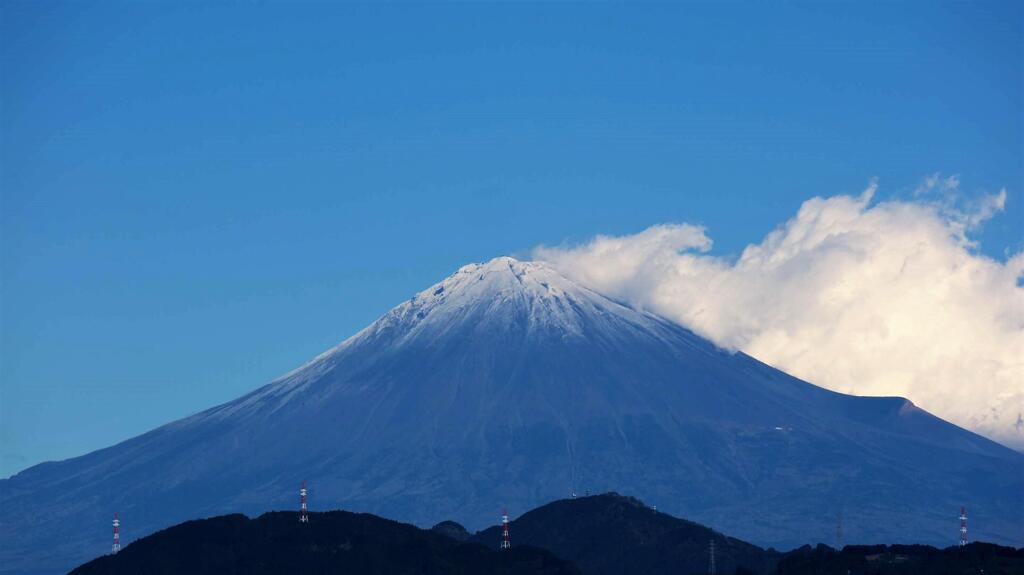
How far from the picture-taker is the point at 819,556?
593ft

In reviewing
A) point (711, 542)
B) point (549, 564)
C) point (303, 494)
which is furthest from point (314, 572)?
point (711, 542)

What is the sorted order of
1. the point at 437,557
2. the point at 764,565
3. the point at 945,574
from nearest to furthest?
the point at 945,574, the point at 437,557, the point at 764,565

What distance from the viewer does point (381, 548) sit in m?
182

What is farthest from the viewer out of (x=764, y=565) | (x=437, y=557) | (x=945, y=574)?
(x=764, y=565)

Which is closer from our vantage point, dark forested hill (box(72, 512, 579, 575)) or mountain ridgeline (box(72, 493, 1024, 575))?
mountain ridgeline (box(72, 493, 1024, 575))

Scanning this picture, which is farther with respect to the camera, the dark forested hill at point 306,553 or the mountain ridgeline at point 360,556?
the dark forested hill at point 306,553

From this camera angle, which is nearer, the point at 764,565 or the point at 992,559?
the point at 992,559

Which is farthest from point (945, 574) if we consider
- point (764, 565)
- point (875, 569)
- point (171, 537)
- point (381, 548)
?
point (171, 537)

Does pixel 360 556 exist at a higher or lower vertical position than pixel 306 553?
lower

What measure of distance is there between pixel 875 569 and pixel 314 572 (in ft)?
149

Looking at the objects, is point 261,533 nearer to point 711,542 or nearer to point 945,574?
point 711,542

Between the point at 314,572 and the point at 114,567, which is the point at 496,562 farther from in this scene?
the point at 114,567

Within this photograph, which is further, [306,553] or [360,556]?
[306,553]

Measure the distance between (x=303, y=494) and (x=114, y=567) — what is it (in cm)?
1727
